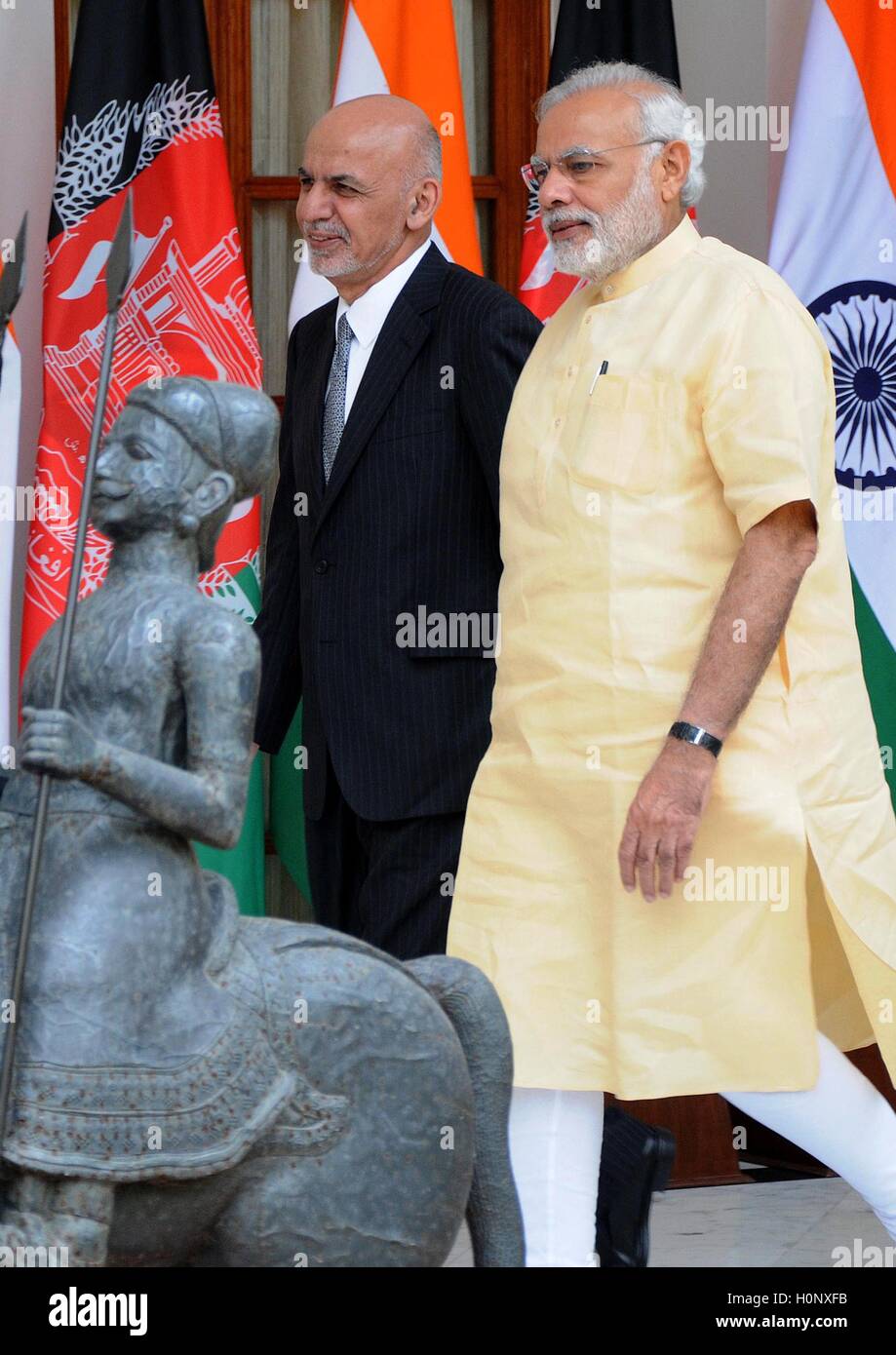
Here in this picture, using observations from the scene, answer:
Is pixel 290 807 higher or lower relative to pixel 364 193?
lower

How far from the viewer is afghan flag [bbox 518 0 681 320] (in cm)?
420

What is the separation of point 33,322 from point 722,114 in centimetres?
156

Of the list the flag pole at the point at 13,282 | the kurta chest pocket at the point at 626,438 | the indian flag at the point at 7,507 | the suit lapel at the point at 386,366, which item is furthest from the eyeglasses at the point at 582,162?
the indian flag at the point at 7,507

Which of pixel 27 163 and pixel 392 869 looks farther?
pixel 27 163

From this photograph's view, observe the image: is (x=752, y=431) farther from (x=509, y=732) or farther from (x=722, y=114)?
(x=722, y=114)

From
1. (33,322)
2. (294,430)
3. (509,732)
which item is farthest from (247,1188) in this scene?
(33,322)

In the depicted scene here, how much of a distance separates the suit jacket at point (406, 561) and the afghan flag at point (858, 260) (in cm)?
131

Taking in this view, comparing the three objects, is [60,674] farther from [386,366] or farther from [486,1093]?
[386,366]

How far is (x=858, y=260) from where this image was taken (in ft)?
13.7

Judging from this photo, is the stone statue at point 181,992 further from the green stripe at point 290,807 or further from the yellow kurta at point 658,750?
the green stripe at point 290,807

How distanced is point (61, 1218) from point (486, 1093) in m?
0.45

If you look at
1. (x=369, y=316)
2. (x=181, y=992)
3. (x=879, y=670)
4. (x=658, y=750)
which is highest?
(x=369, y=316)

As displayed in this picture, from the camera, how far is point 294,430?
10.3 ft

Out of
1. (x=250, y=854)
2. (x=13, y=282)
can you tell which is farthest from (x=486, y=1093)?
(x=250, y=854)
